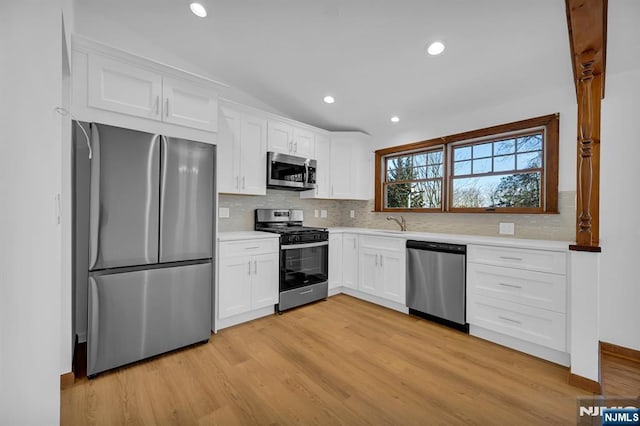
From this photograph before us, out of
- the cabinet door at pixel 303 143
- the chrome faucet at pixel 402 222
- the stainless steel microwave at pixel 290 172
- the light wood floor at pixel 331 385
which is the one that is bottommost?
the light wood floor at pixel 331 385

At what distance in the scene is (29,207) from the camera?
114 cm

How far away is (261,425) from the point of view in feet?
5.02

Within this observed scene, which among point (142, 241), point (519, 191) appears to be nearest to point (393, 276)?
point (519, 191)

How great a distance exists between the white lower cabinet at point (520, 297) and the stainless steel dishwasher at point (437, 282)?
0.08 meters

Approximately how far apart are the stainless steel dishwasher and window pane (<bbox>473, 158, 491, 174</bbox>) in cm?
108

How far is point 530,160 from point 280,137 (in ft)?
9.17

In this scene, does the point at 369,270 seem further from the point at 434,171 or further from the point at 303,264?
the point at 434,171

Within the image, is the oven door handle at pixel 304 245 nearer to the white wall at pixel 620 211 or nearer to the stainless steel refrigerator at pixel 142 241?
the stainless steel refrigerator at pixel 142 241

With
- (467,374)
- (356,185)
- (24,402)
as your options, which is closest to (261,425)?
(24,402)

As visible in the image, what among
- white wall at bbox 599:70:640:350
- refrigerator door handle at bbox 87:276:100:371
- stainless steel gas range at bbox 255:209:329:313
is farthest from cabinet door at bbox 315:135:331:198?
white wall at bbox 599:70:640:350

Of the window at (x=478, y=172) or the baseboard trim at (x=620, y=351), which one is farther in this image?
the window at (x=478, y=172)

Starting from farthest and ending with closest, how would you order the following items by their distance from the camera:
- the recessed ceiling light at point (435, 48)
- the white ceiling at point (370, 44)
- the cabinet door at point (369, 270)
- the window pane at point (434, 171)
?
1. the window pane at point (434, 171)
2. the cabinet door at point (369, 270)
3. the recessed ceiling light at point (435, 48)
4. the white ceiling at point (370, 44)

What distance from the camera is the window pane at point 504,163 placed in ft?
9.78

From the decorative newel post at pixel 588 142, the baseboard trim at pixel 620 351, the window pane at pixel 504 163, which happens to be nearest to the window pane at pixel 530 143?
the window pane at pixel 504 163
